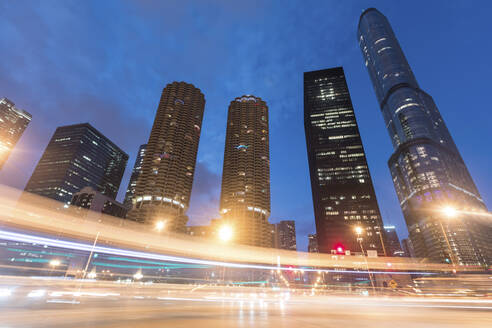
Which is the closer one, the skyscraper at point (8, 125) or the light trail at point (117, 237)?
the light trail at point (117, 237)

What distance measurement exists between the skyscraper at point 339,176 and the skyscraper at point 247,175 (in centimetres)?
3852

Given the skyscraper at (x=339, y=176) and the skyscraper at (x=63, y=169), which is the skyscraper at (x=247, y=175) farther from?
the skyscraper at (x=63, y=169)

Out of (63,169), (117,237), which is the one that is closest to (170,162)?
(63,169)

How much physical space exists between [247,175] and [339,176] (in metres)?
66.7

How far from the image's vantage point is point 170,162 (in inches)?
5763

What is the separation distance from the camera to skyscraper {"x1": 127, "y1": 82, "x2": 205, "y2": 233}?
136m

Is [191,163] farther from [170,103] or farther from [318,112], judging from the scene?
[318,112]

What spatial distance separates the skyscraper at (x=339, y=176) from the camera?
144875 millimetres

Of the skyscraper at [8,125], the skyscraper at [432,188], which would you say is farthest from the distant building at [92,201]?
the skyscraper at [432,188]

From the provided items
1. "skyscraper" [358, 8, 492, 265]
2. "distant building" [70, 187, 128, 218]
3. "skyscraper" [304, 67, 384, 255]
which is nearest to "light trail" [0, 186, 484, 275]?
"skyscraper" [304, 67, 384, 255]

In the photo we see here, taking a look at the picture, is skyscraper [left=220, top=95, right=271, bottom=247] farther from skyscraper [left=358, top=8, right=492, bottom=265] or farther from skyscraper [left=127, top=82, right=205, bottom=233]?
skyscraper [left=358, top=8, right=492, bottom=265]

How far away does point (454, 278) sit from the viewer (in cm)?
1980

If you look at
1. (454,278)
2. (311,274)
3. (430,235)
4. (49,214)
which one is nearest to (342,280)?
(311,274)

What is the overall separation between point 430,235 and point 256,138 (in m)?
152
